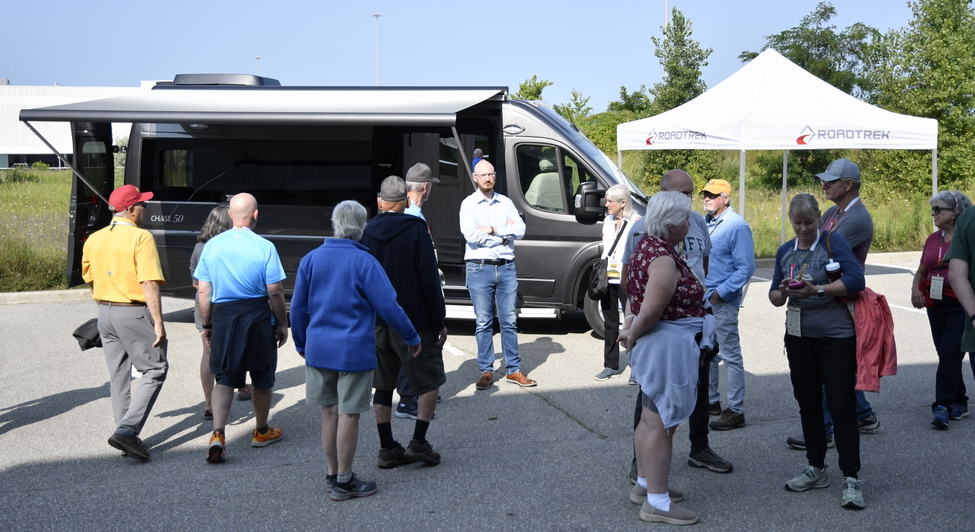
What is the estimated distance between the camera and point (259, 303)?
16.9 feet

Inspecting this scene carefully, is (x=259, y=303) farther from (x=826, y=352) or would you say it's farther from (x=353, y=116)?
(x=353, y=116)

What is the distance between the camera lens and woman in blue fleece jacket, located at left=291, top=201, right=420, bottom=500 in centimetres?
433

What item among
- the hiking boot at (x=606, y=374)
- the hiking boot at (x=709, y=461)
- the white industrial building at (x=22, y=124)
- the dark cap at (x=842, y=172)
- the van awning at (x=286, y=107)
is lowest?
the hiking boot at (x=709, y=461)

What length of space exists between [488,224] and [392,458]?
237 centimetres

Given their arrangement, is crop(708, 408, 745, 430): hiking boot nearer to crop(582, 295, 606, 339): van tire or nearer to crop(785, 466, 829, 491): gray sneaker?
crop(785, 466, 829, 491): gray sneaker

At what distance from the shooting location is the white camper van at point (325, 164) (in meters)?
8.81

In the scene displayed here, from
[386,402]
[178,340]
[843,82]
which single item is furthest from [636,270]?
[843,82]

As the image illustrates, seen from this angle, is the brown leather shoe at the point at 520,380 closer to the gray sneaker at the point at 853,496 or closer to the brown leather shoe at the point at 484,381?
the brown leather shoe at the point at 484,381

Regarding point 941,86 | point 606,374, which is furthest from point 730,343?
point 941,86

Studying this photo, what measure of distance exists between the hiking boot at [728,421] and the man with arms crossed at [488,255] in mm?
1726

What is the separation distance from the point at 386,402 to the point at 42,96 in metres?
97.7

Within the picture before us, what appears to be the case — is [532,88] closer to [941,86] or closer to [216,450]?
[941,86]

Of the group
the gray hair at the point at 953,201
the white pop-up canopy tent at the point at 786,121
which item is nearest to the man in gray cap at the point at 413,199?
the gray hair at the point at 953,201

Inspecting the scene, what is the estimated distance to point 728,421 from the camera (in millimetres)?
5637
